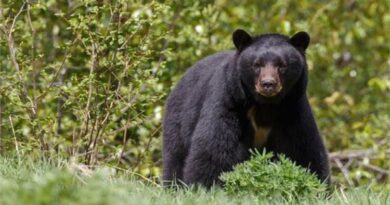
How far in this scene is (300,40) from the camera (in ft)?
26.7

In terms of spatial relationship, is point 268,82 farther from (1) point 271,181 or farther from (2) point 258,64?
(1) point 271,181

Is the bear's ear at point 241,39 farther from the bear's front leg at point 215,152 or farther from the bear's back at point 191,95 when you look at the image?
the bear's front leg at point 215,152

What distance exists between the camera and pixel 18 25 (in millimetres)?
9031

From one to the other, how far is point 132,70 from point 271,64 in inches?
56.6

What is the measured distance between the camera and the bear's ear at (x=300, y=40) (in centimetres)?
809

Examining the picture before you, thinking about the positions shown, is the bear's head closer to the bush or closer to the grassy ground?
the bush

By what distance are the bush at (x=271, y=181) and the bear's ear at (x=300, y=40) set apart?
4.41 feet

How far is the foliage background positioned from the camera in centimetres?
878

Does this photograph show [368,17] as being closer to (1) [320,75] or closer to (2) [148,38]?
(1) [320,75]

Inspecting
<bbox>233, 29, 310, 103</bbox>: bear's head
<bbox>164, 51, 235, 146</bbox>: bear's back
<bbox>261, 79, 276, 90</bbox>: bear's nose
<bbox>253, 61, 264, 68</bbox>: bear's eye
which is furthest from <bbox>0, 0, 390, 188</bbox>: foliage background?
<bbox>261, 79, 276, 90</bbox>: bear's nose

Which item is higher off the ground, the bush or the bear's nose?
the bear's nose

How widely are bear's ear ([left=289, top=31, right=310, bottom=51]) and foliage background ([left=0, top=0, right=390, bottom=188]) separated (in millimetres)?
1171

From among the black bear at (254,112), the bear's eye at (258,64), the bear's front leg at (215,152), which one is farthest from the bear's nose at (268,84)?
the bear's front leg at (215,152)

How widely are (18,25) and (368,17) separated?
22.8 feet
